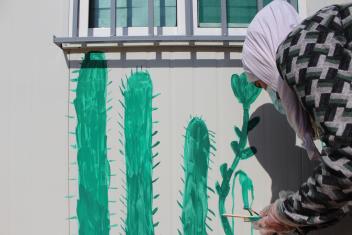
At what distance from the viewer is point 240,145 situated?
1589mm

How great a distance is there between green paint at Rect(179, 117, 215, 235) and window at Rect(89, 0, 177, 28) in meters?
0.39

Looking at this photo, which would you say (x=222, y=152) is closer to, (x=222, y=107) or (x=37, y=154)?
(x=222, y=107)

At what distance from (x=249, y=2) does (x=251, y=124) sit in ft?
1.41

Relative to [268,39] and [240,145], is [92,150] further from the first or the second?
[268,39]

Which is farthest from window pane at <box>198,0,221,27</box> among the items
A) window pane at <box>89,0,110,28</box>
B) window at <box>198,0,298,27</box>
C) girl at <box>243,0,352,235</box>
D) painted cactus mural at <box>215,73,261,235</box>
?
girl at <box>243,0,352,235</box>

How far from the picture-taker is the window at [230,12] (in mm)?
1654

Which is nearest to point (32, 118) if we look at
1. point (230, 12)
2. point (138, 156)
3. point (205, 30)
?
point (138, 156)

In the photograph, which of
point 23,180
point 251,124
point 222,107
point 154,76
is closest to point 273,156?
point 251,124

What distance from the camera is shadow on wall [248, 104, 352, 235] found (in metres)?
1.59

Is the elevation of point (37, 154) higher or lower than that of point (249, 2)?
lower

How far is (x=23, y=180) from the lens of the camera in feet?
5.14

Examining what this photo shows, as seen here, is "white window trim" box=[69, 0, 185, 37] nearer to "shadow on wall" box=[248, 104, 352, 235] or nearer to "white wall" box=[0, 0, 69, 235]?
"white wall" box=[0, 0, 69, 235]

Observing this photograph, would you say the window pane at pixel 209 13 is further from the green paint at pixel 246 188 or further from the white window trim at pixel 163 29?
the green paint at pixel 246 188

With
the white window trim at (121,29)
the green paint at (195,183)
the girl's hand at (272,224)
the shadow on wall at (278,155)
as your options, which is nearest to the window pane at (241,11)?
the white window trim at (121,29)
